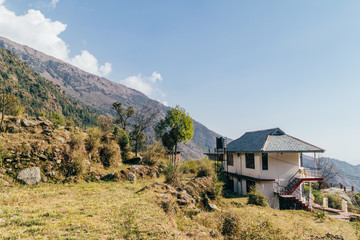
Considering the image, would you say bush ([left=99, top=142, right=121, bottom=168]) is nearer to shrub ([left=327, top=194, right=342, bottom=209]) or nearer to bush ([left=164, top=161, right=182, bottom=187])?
bush ([left=164, top=161, right=182, bottom=187])

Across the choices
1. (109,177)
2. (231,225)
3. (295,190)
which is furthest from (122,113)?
(231,225)

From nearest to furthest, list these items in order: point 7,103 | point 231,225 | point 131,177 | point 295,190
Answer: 1. point 231,225
2. point 7,103
3. point 131,177
4. point 295,190

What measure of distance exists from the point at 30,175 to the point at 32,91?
4419 inches

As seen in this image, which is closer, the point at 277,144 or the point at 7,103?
the point at 7,103

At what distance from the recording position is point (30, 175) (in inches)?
400

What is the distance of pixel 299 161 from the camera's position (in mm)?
20703

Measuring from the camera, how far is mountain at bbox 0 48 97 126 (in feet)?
271

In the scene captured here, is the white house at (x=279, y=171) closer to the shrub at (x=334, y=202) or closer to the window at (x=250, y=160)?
the window at (x=250, y=160)

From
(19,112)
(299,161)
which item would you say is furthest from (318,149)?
(19,112)

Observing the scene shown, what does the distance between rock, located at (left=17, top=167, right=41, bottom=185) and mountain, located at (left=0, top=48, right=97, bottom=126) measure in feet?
273

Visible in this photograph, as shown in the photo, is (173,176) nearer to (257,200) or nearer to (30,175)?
(257,200)

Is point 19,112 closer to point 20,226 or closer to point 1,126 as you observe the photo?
point 1,126

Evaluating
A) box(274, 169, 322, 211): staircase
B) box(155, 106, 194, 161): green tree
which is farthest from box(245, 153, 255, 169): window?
box(155, 106, 194, 161): green tree

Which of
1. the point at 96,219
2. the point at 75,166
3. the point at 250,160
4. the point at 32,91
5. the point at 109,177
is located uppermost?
the point at 32,91
